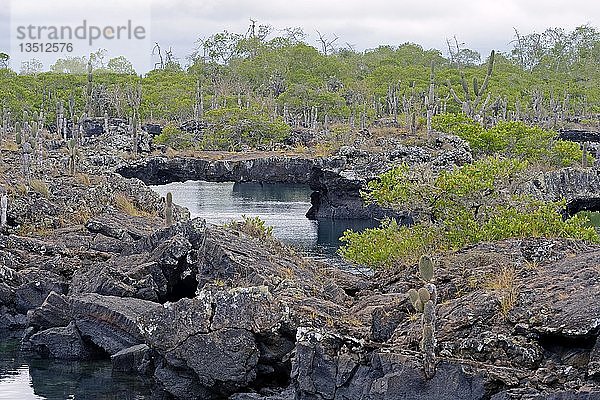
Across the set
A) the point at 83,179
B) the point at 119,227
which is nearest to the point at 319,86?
the point at 83,179

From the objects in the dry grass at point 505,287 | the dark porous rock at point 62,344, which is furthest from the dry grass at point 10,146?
the dry grass at point 505,287

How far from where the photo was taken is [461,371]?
21.9 m

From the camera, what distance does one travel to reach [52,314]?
33.0m

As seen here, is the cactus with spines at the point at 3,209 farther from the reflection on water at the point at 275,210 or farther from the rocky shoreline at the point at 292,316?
the reflection on water at the point at 275,210

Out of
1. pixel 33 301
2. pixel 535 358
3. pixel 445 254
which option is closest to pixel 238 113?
pixel 33 301

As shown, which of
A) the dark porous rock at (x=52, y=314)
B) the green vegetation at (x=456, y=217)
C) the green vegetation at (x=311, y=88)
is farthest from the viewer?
the green vegetation at (x=311, y=88)

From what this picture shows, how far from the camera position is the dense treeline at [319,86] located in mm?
104062

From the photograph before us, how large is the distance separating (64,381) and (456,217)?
14477 millimetres

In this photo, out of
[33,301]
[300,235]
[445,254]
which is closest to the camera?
[445,254]

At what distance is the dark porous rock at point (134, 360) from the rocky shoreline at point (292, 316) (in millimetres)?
46

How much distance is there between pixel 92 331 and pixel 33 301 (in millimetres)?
6814

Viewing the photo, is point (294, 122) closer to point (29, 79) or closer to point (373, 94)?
point (373, 94)

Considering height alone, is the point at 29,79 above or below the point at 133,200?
above

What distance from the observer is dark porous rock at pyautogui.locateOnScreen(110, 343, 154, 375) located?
2932 cm
